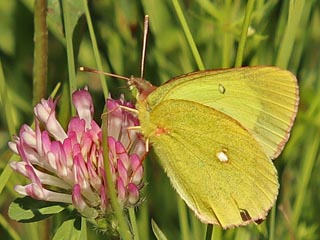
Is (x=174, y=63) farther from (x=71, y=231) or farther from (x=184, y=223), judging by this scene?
(x=71, y=231)

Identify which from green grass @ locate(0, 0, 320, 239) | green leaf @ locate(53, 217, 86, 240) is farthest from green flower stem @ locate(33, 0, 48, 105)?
green leaf @ locate(53, 217, 86, 240)

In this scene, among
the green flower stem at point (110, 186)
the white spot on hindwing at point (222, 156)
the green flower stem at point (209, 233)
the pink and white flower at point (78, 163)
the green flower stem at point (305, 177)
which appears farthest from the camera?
the green flower stem at point (305, 177)

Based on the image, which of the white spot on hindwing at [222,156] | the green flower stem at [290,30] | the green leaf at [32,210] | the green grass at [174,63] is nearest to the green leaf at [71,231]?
the green leaf at [32,210]

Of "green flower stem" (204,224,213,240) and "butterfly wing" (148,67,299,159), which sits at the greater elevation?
"butterfly wing" (148,67,299,159)

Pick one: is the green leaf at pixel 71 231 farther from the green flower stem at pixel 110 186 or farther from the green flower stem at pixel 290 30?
the green flower stem at pixel 290 30

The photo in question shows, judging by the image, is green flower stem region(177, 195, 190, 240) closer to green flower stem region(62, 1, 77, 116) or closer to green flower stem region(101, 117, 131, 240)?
green flower stem region(62, 1, 77, 116)

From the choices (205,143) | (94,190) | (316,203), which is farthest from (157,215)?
(94,190)
